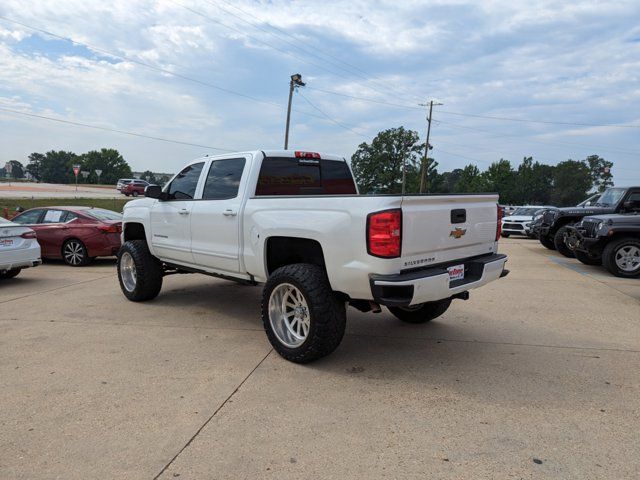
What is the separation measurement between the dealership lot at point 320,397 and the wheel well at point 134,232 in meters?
1.25

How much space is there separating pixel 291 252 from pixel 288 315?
61cm

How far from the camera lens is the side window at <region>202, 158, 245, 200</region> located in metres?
5.15

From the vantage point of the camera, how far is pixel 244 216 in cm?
478

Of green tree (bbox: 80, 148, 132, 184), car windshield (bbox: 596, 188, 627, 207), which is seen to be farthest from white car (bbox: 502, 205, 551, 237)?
green tree (bbox: 80, 148, 132, 184)

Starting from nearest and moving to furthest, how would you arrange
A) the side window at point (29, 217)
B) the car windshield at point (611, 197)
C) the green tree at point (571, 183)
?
the side window at point (29, 217)
the car windshield at point (611, 197)
the green tree at point (571, 183)

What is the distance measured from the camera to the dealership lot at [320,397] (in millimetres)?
2705

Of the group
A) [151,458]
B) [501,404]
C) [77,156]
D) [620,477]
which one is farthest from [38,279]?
[77,156]

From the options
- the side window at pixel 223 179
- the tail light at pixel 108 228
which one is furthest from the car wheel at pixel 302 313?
the tail light at pixel 108 228

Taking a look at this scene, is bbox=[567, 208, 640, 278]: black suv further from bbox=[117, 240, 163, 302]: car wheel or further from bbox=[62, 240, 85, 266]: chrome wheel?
bbox=[62, 240, 85, 266]: chrome wheel

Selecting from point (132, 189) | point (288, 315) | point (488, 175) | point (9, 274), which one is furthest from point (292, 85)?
point (488, 175)

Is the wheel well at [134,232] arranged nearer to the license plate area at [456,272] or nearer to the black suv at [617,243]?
the license plate area at [456,272]

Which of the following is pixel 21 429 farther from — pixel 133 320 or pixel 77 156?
pixel 77 156

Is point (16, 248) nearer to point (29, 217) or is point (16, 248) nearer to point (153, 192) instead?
point (29, 217)

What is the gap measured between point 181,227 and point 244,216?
1.38 metres
